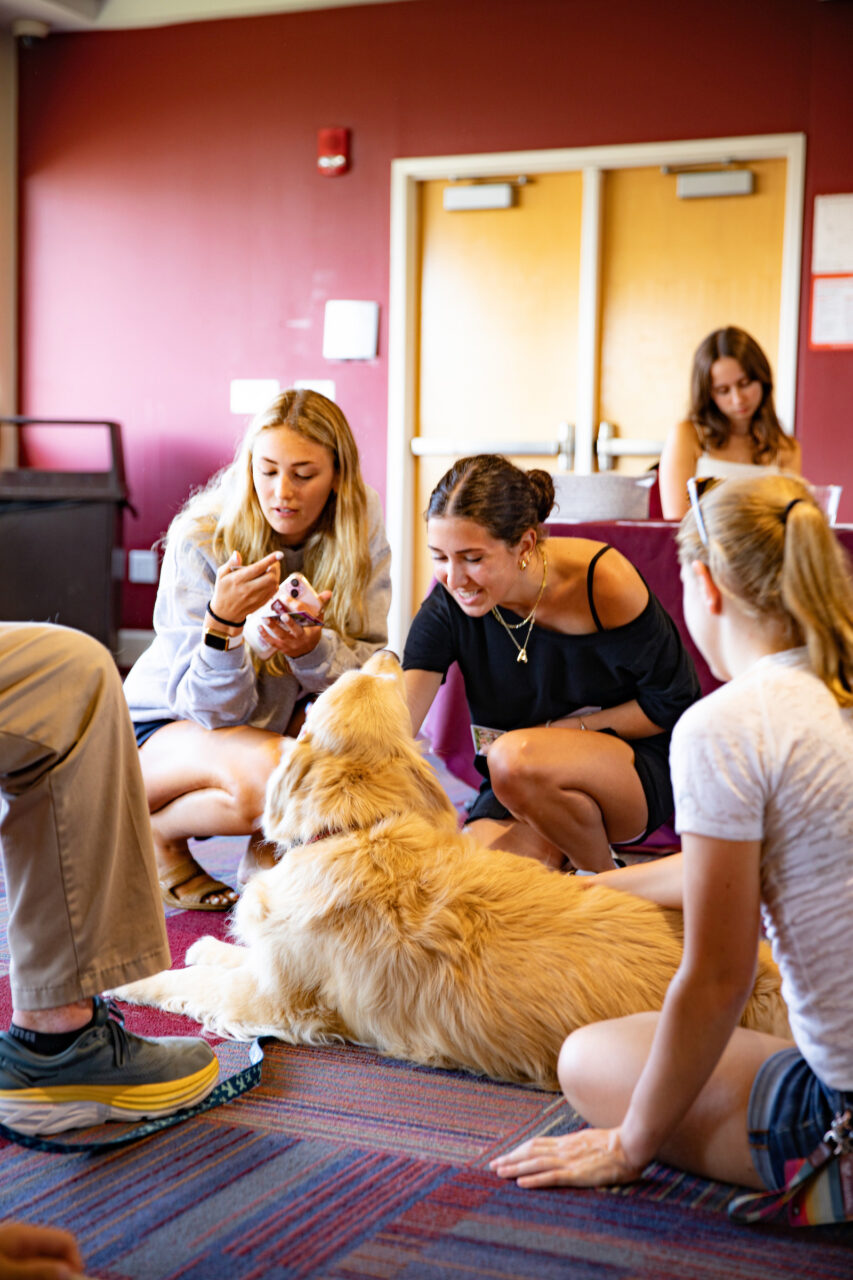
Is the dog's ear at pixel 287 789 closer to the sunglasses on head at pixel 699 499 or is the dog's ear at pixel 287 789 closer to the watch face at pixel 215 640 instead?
the watch face at pixel 215 640

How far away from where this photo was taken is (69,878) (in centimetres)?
145

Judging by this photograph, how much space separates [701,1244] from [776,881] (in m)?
0.39

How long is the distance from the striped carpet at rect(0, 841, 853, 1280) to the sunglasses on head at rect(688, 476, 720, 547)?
0.74m

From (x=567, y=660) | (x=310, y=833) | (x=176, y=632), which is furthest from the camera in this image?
(x=176, y=632)

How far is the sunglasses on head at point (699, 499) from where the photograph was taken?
1307mm

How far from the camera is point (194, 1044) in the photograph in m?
1.67

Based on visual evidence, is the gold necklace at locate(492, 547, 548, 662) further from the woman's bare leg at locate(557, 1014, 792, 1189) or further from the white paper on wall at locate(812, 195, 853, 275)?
the white paper on wall at locate(812, 195, 853, 275)

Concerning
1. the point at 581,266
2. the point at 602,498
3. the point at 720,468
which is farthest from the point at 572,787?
the point at 581,266

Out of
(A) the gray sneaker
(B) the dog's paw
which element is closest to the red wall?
(B) the dog's paw

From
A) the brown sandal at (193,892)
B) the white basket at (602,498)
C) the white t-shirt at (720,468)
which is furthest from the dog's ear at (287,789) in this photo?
the white t-shirt at (720,468)

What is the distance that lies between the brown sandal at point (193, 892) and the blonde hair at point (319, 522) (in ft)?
1.56

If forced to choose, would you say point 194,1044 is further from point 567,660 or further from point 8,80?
point 8,80

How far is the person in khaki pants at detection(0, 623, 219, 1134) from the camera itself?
143 cm

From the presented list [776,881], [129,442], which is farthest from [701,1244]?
[129,442]
